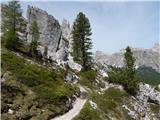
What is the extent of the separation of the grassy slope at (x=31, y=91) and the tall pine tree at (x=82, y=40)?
2676 centimetres

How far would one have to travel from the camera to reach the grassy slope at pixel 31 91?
52.9 m

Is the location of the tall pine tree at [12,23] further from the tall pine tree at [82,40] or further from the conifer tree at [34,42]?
the tall pine tree at [82,40]

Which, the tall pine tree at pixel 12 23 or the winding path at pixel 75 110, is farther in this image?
the tall pine tree at pixel 12 23

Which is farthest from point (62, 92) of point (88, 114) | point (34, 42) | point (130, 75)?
point (130, 75)

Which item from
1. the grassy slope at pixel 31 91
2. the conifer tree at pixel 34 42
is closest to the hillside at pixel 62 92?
the grassy slope at pixel 31 91

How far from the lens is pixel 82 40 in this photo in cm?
9775

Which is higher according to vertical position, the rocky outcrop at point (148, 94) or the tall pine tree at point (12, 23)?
the tall pine tree at point (12, 23)

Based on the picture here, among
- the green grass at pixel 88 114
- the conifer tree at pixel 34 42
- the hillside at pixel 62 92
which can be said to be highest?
the conifer tree at pixel 34 42

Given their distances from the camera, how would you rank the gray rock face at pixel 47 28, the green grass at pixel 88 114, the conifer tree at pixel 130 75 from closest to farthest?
the green grass at pixel 88 114
the conifer tree at pixel 130 75
the gray rock face at pixel 47 28

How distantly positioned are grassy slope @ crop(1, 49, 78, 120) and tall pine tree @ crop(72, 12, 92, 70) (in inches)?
1054

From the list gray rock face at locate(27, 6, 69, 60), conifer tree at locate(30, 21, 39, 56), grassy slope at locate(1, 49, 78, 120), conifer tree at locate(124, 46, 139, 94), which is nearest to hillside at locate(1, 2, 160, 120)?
grassy slope at locate(1, 49, 78, 120)

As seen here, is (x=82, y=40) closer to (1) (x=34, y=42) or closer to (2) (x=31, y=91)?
(1) (x=34, y=42)

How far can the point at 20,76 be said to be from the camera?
Result: 60.2 m

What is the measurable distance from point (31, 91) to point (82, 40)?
41.6 m
